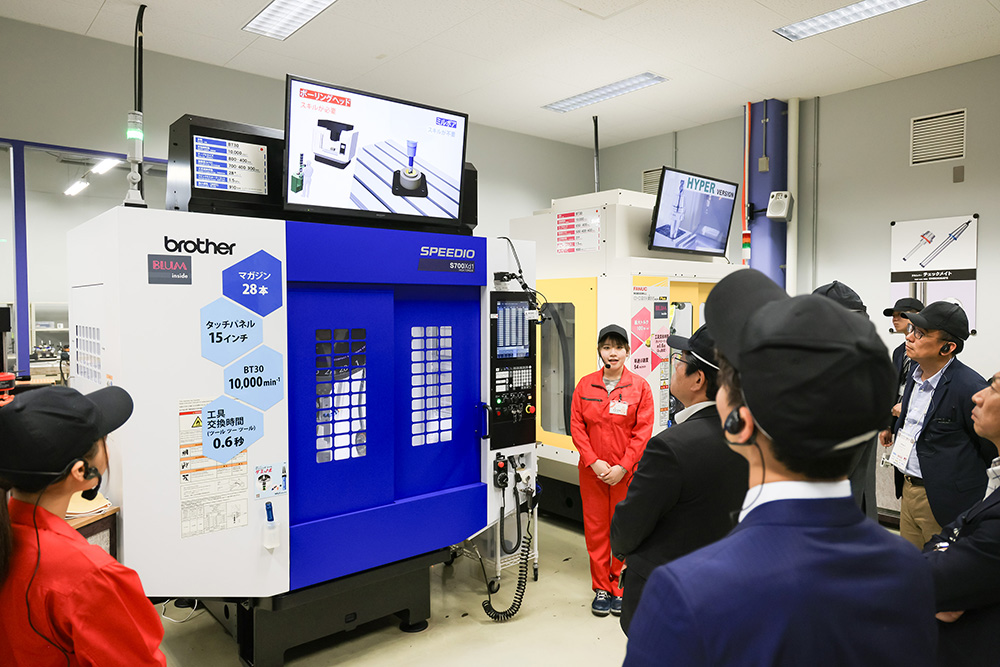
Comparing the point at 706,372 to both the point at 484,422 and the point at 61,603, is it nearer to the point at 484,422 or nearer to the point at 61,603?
the point at 484,422

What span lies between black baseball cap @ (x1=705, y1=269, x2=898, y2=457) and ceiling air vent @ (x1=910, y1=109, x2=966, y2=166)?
Answer: 17.3ft

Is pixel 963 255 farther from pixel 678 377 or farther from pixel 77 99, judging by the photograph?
pixel 77 99

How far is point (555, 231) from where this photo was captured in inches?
177

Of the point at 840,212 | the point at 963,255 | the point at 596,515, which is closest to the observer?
the point at 596,515

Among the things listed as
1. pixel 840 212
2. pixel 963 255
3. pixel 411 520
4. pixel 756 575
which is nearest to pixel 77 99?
pixel 411 520

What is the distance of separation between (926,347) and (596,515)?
1.86m

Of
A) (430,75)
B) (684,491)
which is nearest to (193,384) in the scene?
(684,491)

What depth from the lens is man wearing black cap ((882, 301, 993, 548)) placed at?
2.80 metres

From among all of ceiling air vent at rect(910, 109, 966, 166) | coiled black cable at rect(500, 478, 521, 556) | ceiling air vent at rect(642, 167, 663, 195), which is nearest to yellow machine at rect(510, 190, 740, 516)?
coiled black cable at rect(500, 478, 521, 556)

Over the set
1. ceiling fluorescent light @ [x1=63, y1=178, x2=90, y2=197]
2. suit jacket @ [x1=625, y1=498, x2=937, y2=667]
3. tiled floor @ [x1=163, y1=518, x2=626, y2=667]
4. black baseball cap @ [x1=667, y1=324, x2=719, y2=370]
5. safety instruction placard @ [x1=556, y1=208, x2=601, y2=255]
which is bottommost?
tiled floor @ [x1=163, y1=518, x2=626, y2=667]

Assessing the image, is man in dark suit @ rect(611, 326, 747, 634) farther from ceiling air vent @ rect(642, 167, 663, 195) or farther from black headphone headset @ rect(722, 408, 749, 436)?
ceiling air vent @ rect(642, 167, 663, 195)

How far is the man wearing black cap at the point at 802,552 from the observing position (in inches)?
29.2

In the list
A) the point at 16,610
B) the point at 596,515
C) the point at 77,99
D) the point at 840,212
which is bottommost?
the point at 596,515

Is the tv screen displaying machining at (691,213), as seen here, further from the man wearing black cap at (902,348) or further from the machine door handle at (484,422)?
the machine door handle at (484,422)
